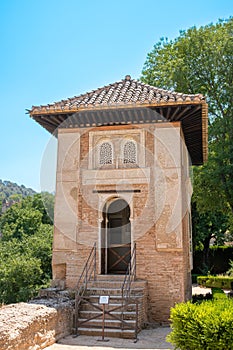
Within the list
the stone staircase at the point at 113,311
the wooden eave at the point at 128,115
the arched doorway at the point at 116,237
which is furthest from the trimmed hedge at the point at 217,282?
the stone staircase at the point at 113,311

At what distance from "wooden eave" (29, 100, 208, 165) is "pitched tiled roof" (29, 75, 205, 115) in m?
0.05

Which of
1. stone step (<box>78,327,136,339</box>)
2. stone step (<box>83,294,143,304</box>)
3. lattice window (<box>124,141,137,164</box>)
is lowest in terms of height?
stone step (<box>78,327,136,339</box>)

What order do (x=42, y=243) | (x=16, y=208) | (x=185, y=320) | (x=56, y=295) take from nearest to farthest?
(x=185, y=320), (x=56, y=295), (x=42, y=243), (x=16, y=208)

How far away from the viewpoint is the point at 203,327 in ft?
21.7

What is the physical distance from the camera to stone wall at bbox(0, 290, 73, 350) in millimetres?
7418

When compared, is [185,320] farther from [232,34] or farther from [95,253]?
[232,34]

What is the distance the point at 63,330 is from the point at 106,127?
6.60 meters

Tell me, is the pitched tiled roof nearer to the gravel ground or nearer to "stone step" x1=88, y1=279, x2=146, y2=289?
"stone step" x1=88, y1=279, x2=146, y2=289

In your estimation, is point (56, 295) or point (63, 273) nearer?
point (56, 295)

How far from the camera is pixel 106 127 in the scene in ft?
42.7

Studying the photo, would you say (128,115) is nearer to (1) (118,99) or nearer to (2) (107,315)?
(1) (118,99)

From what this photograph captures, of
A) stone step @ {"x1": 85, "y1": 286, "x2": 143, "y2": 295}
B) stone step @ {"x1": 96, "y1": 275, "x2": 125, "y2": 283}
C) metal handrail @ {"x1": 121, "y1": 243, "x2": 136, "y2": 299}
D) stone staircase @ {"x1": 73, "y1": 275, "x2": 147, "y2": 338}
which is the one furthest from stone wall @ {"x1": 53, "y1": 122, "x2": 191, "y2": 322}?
stone step @ {"x1": 85, "y1": 286, "x2": 143, "y2": 295}

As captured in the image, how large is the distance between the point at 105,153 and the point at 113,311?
5.26 m

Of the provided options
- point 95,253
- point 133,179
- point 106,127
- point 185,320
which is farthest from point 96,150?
point 185,320
